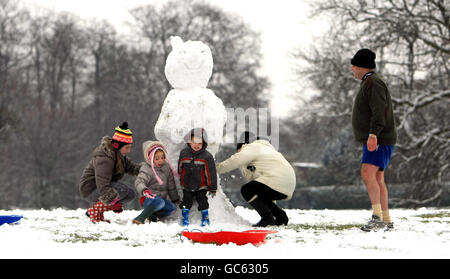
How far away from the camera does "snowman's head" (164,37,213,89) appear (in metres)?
7.11

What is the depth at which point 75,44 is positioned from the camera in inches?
1012

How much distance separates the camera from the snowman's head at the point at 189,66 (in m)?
7.11

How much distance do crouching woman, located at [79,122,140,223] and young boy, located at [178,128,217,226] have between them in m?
0.83

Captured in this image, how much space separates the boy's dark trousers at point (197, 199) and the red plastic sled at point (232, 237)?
1538 millimetres

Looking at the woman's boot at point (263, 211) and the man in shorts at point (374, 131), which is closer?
the man in shorts at point (374, 131)

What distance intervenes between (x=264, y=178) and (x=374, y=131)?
1.46 m

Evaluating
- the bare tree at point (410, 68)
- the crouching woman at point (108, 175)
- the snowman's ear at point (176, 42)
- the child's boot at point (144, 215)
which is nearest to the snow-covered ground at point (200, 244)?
the child's boot at point (144, 215)

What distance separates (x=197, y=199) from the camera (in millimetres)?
6574

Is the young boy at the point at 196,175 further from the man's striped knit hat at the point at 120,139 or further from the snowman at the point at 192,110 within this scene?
the man's striped knit hat at the point at 120,139

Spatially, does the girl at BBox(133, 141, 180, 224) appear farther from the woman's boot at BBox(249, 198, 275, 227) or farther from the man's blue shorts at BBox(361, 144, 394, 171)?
the man's blue shorts at BBox(361, 144, 394, 171)

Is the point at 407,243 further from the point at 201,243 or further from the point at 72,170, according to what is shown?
the point at 72,170

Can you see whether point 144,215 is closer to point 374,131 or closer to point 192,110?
point 192,110

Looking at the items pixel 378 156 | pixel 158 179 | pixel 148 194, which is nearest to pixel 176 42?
pixel 158 179

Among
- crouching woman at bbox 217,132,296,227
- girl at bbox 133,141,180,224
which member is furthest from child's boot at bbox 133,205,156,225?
crouching woman at bbox 217,132,296,227
